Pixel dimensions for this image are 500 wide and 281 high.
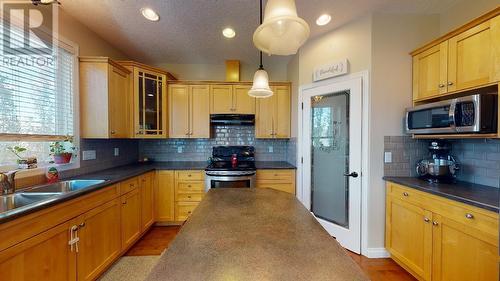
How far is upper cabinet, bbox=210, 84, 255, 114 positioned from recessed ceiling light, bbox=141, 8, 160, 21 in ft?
4.24

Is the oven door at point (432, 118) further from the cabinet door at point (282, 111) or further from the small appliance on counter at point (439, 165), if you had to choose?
the cabinet door at point (282, 111)

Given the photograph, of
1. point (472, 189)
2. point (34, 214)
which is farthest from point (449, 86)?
point (34, 214)

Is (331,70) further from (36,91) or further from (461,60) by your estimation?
(36,91)

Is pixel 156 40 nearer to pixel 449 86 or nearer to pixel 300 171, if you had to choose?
pixel 300 171

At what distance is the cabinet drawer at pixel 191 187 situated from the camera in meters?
3.24

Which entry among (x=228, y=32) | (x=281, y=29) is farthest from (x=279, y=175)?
(x=281, y=29)

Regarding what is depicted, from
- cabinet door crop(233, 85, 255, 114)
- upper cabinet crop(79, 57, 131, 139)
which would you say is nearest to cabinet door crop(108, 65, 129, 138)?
upper cabinet crop(79, 57, 131, 139)

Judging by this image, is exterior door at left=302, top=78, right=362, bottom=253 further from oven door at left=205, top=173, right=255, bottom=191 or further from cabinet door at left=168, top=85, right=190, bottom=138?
cabinet door at left=168, top=85, right=190, bottom=138

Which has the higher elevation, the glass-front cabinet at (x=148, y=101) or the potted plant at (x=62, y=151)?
the glass-front cabinet at (x=148, y=101)

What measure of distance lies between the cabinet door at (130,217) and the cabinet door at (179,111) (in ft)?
3.87

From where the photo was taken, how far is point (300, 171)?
3156mm

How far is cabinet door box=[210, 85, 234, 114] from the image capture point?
356 cm

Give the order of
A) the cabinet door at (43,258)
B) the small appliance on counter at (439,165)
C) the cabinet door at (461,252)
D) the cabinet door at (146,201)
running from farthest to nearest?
1. the cabinet door at (146,201)
2. the small appliance on counter at (439,165)
3. the cabinet door at (461,252)
4. the cabinet door at (43,258)

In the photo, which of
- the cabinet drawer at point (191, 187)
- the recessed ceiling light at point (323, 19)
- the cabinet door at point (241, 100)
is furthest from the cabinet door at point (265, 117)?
the recessed ceiling light at point (323, 19)
